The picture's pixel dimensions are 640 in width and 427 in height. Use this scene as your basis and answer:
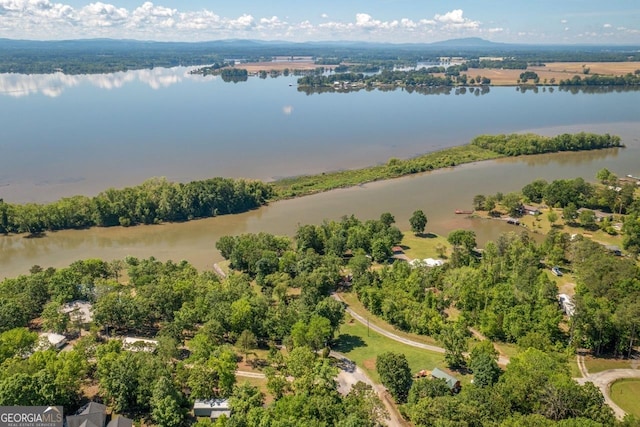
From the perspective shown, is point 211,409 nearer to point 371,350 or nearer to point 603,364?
point 371,350

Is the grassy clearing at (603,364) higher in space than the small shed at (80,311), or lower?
lower

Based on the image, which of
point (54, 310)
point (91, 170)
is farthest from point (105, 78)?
point (54, 310)

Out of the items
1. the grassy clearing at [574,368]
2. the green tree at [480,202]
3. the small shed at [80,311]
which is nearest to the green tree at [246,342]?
the small shed at [80,311]

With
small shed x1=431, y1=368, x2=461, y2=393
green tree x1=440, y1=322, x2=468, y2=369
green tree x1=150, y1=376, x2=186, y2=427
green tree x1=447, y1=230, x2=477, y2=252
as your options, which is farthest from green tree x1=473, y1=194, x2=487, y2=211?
green tree x1=150, y1=376, x2=186, y2=427

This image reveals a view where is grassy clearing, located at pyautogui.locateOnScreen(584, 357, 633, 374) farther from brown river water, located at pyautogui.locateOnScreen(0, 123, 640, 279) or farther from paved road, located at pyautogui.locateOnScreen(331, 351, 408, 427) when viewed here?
brown river water, located at pyautogui.locateOnScreen(0, 123, 640, 279)

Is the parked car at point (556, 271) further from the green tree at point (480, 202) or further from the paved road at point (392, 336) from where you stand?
the green tree at point (480, 202)

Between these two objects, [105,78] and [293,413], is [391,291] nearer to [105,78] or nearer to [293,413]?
[293,413]

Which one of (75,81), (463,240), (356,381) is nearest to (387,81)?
(75,81)
